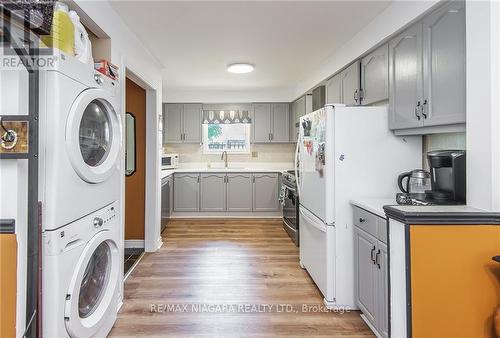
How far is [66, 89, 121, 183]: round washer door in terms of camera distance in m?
1.46

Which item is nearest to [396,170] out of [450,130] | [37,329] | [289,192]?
[450,130]

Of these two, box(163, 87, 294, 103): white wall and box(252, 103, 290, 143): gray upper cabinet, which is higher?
box(163, 87, 294, 103): white wall

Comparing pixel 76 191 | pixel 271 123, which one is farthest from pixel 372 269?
pixel 271 123

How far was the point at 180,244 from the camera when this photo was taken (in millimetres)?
4105

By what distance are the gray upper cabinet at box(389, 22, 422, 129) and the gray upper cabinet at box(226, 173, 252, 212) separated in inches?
137

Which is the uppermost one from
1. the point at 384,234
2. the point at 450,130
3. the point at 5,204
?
the point at 450,130

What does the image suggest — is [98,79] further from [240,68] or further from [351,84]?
[240,68]

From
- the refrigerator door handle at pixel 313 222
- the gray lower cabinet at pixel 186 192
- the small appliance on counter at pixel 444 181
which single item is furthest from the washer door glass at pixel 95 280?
the gray lower cabinet at pixel 186 192

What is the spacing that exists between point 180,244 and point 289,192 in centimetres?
170

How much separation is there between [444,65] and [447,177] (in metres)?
0.68

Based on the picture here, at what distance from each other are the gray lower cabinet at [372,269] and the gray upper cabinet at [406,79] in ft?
2.49

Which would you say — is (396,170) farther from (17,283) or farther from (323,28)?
(17,283)

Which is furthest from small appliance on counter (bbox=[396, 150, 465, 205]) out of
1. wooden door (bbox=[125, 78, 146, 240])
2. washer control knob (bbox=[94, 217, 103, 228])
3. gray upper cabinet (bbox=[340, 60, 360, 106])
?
wooden door (bbox=[125, 78, 146, 240])

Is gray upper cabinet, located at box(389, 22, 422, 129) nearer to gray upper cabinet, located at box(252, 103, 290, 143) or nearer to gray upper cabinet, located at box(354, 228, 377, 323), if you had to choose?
gray upper cabinet, located at box(354, 228, 377, 323)
